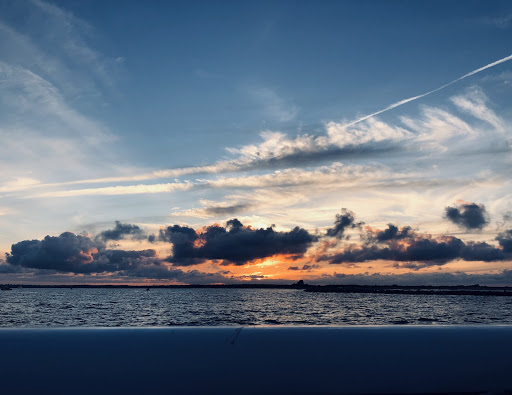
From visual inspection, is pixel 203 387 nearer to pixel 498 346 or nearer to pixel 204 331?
pixel 204 331

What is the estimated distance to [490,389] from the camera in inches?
173

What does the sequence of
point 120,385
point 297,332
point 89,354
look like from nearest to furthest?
1. point 120,385
2. point 89,354
3. point 297,332

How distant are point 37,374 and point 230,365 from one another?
2.16m

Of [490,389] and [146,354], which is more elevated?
[146,354]

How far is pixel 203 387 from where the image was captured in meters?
4.33

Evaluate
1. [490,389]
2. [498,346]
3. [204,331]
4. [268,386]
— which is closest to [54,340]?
[204,331]

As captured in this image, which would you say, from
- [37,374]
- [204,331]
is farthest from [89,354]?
[204,331]

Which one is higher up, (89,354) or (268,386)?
(89,354)

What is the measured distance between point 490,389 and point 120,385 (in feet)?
13.6

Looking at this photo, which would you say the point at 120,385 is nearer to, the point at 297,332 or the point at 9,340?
the point at 9,340

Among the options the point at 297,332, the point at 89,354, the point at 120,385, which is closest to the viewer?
the point at 120,385

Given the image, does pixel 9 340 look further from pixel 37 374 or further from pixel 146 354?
pixel 146 354

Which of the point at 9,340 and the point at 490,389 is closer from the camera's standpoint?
the point at 490,389

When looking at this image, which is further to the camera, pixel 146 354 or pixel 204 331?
pixel 204 331
